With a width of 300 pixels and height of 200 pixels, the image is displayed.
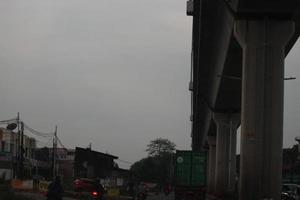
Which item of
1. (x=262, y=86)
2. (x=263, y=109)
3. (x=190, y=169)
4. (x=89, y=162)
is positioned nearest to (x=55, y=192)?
(x=263, y=109)

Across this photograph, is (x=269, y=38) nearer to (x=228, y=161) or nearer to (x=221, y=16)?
(x=221, y=16)

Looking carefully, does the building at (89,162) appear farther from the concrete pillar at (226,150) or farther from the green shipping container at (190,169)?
the concrete pillar at (226,150)

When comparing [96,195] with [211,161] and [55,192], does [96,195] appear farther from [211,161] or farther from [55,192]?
[211,161]

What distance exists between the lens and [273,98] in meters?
23.0

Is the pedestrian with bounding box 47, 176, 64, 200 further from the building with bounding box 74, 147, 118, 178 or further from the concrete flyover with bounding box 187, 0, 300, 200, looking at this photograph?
the building with bounding box 74, 147, 118, 178

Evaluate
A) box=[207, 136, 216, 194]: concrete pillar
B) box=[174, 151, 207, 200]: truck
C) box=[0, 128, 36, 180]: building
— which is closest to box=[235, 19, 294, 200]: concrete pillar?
box=[174, 151, 207, 200]: truck

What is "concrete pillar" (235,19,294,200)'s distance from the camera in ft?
74.3

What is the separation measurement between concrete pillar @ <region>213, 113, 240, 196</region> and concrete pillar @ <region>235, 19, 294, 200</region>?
1150 inches

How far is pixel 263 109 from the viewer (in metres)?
22.9

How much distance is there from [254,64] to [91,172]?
1735 cm

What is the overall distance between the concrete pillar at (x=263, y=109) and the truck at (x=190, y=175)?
16.4 metres

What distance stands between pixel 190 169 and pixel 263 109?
58.5 feet

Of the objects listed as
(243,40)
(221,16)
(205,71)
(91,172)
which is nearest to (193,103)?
(205,71)

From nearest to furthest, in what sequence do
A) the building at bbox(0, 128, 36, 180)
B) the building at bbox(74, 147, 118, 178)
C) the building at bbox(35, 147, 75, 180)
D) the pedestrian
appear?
the pedestrian → the building at bbox(74, 147, 118, 178) → the building at bbox(0, 128, 36, 180) → the building at bbox(35, 147, 75, 180)
